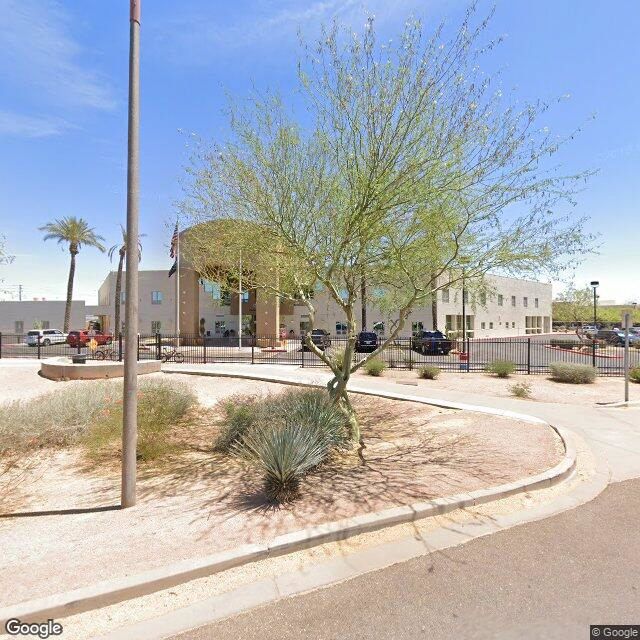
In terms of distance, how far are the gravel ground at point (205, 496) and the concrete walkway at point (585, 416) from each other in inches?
32.1

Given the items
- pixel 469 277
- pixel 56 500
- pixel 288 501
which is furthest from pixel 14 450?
pixel 469 277

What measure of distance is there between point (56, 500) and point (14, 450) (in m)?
2.98

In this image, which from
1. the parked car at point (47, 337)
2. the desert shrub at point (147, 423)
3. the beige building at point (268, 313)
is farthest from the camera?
the beige building at point (268, 313)

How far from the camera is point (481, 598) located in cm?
312

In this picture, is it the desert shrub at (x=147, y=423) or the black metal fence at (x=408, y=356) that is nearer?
the desert shrub at (x=147, y=423)

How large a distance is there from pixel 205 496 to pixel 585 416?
9.11 metres

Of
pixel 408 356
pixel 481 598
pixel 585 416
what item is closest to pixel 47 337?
pixel 408 356

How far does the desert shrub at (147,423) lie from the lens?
738cm

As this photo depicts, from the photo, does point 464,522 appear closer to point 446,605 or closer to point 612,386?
point 446,605

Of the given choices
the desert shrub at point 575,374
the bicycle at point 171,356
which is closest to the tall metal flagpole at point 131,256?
the desert shrub at point 575,374

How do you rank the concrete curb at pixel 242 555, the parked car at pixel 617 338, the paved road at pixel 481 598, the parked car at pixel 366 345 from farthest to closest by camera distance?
the parked car at pixel 617 338
the parked car at pixel 366 345
the concrete curb at pixel 242 555
the paved road at pixel 481 598

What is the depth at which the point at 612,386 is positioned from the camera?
14.7 meters

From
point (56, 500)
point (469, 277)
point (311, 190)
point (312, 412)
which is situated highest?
point (311, 190)

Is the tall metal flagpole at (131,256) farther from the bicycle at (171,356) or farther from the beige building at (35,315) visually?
the beige building at (35,315)
